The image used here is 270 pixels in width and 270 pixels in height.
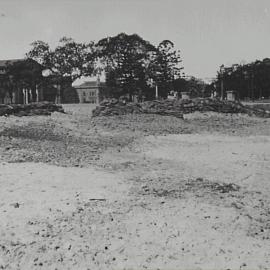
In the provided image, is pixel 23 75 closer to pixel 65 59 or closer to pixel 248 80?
pixel 65 59

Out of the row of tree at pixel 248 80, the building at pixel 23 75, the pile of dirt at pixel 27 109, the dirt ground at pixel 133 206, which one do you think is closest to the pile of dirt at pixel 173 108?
the pile of dirt at pixel 27 109

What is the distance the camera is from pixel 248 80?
226 feet

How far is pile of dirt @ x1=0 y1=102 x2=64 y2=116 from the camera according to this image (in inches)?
784

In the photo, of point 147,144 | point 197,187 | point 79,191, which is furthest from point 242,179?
point 147,144

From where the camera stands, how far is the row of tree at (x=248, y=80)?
67062 mm

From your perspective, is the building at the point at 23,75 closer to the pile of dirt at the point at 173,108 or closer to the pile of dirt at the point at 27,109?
the pile of dirt at the point at 27,109

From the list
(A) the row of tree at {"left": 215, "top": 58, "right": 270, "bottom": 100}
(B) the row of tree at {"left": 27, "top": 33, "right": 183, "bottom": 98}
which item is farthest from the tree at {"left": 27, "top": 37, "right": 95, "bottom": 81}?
(A) the row of tree at {"left": 215, "top": 58, "right": 270, "bottom": 100}

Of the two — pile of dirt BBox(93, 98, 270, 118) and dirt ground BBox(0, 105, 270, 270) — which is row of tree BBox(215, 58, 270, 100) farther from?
dirt ground BBox(0, 105, 270, 270)

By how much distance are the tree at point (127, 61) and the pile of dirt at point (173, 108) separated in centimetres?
2091

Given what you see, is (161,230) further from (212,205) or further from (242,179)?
(242,179)

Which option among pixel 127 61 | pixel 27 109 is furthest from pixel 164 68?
pixel 27 109

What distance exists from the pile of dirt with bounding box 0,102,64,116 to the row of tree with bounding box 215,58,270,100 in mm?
47539

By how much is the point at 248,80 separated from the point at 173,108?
51.0 meters

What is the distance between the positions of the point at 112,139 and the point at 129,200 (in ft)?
23.3
